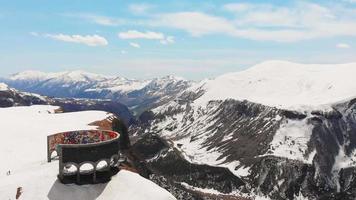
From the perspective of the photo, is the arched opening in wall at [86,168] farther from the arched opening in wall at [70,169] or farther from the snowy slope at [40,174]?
the snowy slope at [40,174]

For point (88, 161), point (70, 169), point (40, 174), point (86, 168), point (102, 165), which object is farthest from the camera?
point (86, 168)

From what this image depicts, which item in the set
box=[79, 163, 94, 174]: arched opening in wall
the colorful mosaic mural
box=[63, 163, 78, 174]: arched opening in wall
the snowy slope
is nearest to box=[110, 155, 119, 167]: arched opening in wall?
Answer: the snowy slope

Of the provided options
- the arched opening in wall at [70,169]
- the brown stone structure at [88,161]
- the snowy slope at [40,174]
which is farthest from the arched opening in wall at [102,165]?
the arched opening in wall at [70,169]

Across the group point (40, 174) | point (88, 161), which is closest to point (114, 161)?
point (88, 161)

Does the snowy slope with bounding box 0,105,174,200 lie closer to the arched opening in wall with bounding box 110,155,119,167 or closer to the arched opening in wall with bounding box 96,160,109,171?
the arched opening in wall with bounding box 110,155,119,167

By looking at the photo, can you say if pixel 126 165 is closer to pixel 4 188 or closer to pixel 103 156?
pixel 103 156

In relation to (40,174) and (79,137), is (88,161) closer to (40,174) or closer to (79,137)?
(40,174)

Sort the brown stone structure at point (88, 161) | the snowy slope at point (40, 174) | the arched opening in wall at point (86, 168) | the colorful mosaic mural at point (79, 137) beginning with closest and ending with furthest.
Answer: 1. the snowy slope at point (40, 174)
2. the brown stone structure at point (88, 161)
3. the arched opening in wall at point (86, 168)
4. the colorful mosaic mural at point (79, 137)
